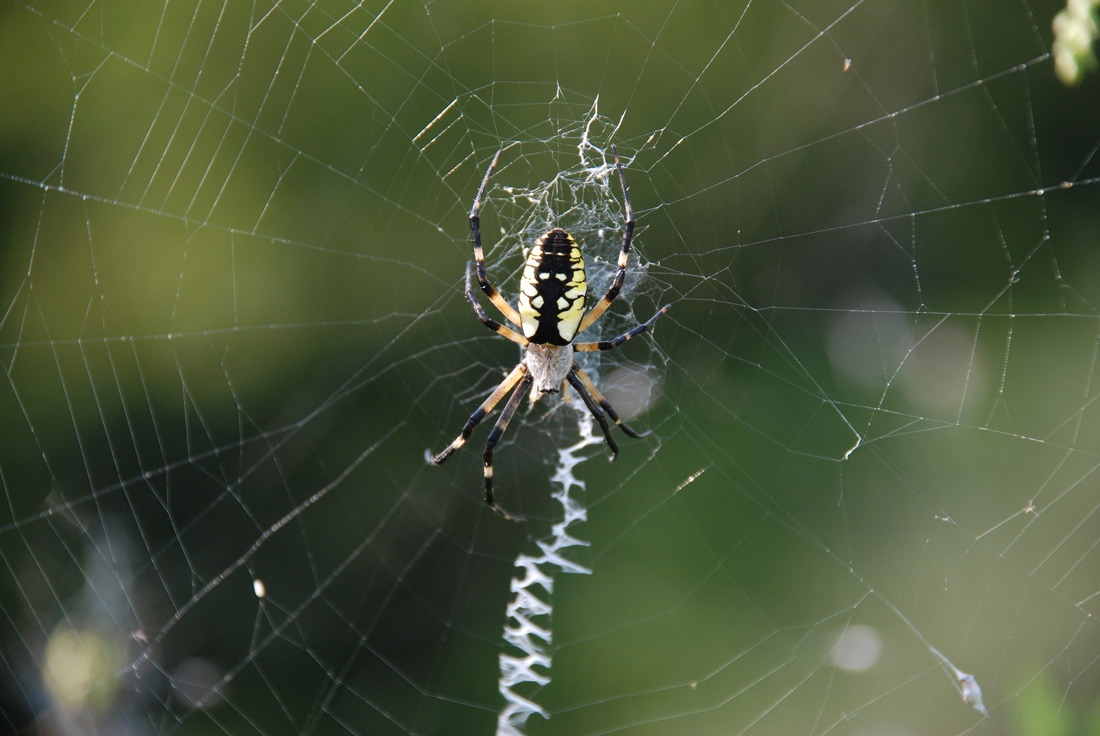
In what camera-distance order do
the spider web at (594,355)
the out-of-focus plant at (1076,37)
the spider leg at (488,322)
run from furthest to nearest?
1. the spider web at (594,355)
2. the spider leg at (488,322)
3. the out-of-focus plant at (1076,37)

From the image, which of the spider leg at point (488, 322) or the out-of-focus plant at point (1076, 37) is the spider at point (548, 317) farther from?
the out-of-focus plant at point (1076, 37)

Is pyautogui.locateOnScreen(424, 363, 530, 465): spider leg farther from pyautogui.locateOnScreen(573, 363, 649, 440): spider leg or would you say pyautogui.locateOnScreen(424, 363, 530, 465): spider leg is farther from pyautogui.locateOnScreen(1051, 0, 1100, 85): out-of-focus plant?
pyautogui.locateOnScreen(1051, 0, 1100, 85): out-of-focus plant

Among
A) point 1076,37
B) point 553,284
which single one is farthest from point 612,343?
point 1076,37

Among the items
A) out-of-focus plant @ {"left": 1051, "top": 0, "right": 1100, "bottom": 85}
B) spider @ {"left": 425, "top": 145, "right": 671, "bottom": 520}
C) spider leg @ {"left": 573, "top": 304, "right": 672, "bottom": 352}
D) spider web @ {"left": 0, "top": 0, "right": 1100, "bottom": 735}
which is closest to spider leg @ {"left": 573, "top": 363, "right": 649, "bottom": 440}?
spider @ {"left": 425, "top": 145, "right": 671, "bottom": 520}

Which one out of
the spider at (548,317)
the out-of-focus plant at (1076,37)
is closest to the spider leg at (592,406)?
the spider at (548,317)

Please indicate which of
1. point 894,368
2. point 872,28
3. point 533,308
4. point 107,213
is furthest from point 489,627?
point 872,28

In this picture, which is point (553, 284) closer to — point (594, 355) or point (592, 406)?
point (592, 406)
